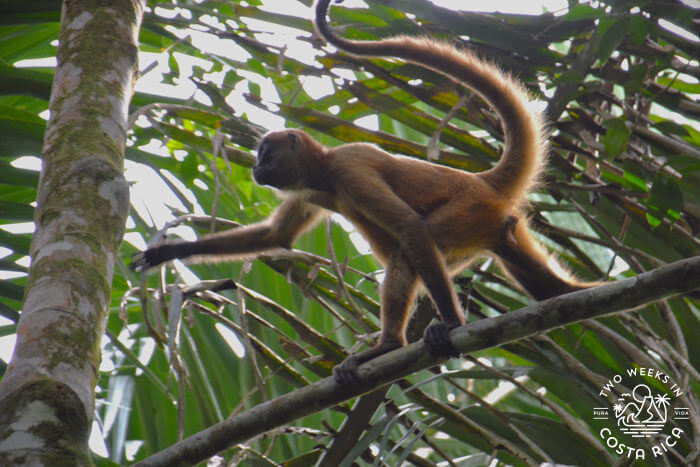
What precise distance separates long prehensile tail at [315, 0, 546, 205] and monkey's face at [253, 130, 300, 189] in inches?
39.5

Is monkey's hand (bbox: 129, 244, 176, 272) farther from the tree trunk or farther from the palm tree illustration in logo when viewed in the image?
the palm tree illustration in logo

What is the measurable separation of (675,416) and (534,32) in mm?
2211

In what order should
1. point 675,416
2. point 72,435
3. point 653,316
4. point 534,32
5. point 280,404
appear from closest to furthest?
point 72,435 < point 280,404 < point 675,416 < point 653,316 < point 534,32

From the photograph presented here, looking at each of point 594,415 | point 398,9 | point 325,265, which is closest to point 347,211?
point 325,265

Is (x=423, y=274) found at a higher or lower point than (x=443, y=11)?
lower

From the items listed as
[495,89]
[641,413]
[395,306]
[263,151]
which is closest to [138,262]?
[263,151]

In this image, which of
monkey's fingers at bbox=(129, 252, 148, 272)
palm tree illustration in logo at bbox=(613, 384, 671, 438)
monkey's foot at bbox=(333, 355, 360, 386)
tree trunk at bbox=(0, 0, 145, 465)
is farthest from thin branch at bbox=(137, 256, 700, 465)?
monkey's fingers at bbox=(129, 252, 148, 272)

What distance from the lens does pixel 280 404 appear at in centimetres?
234

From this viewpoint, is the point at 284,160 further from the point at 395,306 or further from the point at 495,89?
the point at 495,89

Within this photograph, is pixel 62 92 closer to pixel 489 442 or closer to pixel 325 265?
pixel 325 265

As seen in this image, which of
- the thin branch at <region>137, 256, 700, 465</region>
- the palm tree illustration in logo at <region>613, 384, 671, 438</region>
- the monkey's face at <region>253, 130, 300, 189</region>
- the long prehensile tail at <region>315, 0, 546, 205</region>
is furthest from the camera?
the monkey's face at <region>253, 130, 300, 189</region>

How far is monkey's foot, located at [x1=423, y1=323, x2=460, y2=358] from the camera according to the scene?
2545 mm

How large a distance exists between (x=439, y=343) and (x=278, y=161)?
1.91m

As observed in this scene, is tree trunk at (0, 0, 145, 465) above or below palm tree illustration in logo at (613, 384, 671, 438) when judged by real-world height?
above
